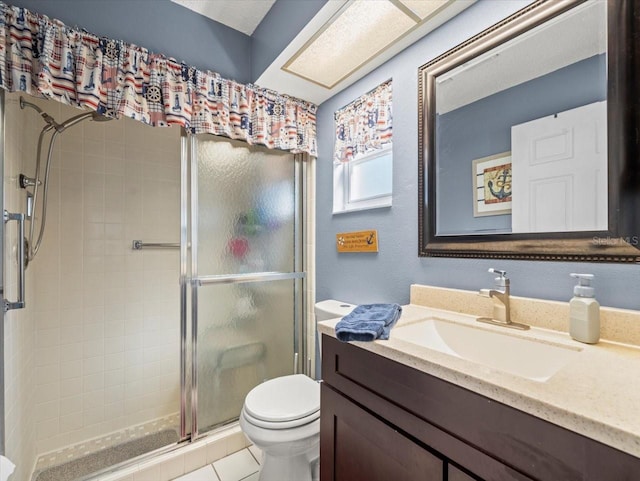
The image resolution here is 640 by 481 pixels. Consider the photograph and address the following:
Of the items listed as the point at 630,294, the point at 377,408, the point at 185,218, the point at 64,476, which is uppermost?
the point at 185,218

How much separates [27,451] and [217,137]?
1925mm

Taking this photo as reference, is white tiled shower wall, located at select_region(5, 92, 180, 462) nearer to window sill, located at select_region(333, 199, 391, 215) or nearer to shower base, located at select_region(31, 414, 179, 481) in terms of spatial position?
shower base, located at select_region(31, 414, 179, 481)

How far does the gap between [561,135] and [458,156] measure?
353 millimetres

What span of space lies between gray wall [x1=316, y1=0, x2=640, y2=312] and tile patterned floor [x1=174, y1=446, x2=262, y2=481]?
1.01 meters

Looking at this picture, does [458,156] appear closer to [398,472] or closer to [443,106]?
[443,106]

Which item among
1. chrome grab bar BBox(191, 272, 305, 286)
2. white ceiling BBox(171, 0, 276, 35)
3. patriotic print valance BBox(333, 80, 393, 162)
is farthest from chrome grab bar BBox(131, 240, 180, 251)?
white ceiling BBox(171, 0, 276, 35)

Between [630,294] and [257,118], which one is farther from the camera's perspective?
[257,118]

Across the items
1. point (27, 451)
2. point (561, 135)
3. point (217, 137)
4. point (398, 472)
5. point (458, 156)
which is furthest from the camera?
point (217, 137)

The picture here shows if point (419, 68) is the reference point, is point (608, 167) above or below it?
below

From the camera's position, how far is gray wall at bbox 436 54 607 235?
0.93 meters

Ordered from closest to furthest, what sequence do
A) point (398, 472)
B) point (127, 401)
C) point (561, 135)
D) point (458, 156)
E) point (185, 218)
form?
point (398, 472)
point (561, 135)
point (458, 156)
point (185, 218)
point (127, 401)

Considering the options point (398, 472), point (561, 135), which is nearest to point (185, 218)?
point (398, 472)

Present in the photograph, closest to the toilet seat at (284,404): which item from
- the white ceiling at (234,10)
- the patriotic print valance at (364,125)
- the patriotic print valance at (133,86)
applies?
the patriotic print valance at (364,125)

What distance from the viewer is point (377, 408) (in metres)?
0.85
